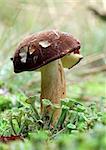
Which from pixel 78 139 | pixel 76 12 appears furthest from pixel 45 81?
pixel 76 12

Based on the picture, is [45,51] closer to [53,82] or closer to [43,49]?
[43,49]

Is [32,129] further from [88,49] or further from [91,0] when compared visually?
[91,0]

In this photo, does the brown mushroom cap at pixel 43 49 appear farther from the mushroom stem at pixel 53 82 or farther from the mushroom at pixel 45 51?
the mushroom stem at pixel 53 82

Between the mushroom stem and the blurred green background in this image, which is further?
the blurred green background

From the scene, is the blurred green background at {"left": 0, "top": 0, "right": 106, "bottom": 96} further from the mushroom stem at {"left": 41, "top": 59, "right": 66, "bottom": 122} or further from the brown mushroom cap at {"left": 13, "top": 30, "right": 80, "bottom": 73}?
the brown mushroom cap at {"left": 13, "top": 30, "right": 80, "bottom": 73}

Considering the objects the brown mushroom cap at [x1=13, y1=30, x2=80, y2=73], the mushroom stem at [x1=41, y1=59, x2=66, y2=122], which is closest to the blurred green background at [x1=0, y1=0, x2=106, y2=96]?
the mushroom stem at [x1=41, y1=59, x2=66, y2=122]

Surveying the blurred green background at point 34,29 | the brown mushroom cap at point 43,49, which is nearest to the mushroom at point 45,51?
the brown mushroom cap at point 43,49
